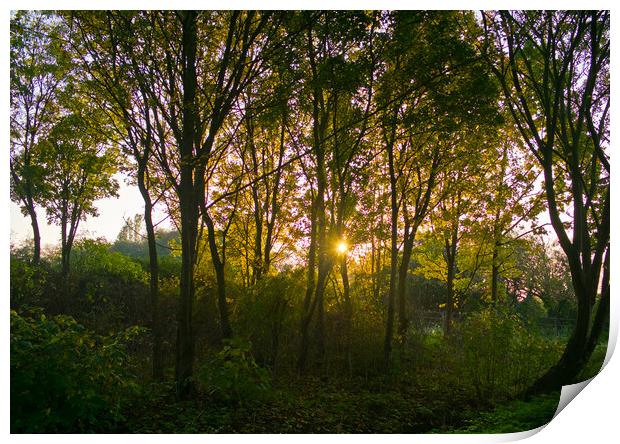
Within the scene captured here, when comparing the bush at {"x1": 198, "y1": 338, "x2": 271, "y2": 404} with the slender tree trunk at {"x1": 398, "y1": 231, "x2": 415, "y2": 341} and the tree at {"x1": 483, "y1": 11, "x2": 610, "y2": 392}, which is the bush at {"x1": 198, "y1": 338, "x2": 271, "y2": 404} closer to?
the tree at {"x1": 483, "y1": 11, "x2": 610, "y2": 392}

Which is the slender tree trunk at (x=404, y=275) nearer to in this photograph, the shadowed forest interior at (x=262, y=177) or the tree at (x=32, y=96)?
the shadowed forest interior at (x=262, y=177)

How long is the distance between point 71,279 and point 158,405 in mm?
2266

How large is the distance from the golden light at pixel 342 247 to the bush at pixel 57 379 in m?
4.59

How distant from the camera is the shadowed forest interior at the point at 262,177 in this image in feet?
15.0

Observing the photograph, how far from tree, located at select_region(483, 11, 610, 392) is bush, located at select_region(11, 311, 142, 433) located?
4564mm

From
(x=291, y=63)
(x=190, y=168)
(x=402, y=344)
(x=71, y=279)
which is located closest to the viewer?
(x=190, y=168)

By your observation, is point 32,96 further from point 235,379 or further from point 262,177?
point 235,379

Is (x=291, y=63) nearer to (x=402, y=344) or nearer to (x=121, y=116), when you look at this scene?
(x=121, y=116)

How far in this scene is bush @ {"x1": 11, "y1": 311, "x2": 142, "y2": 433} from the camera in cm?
367

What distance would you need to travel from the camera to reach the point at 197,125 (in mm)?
5133

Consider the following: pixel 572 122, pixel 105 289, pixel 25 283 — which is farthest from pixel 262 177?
pixel 572 122

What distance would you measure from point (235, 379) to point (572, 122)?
191 inches

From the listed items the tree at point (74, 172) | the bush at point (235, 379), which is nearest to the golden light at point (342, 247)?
the bush at point (235, 379)
